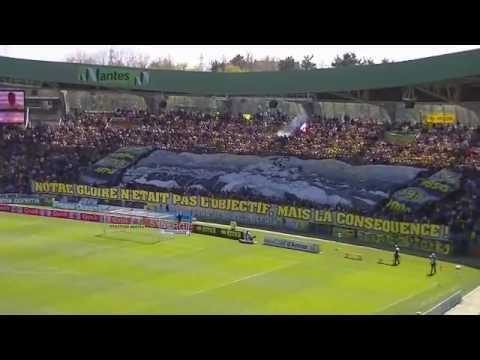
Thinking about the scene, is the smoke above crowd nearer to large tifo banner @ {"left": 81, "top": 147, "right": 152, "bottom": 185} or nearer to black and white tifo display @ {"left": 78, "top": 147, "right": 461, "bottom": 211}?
black and white tifo display @ {"left": 78, "top": 147, "right": 461, "bottom": 211}

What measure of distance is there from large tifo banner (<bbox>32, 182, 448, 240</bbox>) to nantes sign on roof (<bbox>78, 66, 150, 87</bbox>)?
10937 mm

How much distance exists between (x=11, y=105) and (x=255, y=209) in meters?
26.4

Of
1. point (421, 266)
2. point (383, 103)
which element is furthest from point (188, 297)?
point (383, 103)

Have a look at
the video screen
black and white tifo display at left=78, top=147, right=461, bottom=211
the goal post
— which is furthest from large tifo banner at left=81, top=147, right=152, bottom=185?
the goal post

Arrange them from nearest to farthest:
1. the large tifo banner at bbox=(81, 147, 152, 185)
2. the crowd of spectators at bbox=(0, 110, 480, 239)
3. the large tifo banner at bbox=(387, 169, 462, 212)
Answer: the large tifo banner at bbox=(387, 169, 462, 212)
the crowd of spectators at bbox=(0, 110, 480, 239)
the large tifo banner at bbox=(81, 147, 152, 185)

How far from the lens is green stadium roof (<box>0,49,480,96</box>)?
42469mm

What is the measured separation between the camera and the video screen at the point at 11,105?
58844 millimetres

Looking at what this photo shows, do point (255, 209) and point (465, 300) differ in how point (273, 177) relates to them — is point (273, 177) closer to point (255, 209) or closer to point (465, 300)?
point (255, 209)

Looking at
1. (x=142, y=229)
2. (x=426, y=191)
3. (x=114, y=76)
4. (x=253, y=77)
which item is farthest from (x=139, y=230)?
(x=114, y=76)

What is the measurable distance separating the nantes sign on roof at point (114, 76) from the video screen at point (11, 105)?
616cm

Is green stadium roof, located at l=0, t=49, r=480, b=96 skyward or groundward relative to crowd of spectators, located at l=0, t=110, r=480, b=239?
skyward

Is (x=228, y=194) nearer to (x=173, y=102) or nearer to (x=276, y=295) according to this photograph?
(x=276, y=295)

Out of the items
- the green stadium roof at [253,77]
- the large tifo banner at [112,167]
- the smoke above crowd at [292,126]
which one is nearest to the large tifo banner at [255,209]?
the large tifo banner at [112,167]
